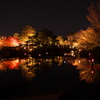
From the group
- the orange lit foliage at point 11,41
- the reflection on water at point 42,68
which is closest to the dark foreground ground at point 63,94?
the reflection on water at point 42,68

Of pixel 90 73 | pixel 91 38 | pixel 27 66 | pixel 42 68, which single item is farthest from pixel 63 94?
pixel 91 38

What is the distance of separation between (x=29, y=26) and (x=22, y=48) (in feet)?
20.6

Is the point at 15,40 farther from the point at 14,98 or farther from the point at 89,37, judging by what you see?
the point at 14,98

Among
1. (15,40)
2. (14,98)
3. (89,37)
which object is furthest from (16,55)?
(14,98)

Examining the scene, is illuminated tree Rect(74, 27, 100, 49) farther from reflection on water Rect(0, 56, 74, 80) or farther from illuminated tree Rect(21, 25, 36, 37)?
illuminated tree Rect(21, 25, 36, 37)

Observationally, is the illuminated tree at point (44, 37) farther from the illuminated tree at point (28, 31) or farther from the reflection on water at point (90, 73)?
the reflection on water at point (90, 73)

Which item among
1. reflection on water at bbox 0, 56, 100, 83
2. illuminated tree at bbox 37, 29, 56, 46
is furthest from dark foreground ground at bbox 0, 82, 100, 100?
illuminated tree at bbox 37, 29, 56, 46

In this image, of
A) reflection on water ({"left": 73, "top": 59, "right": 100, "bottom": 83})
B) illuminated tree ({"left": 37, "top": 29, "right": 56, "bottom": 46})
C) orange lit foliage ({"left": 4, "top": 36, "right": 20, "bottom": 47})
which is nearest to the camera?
reflection on water ({"left": 73, "top": 59, "right": 100, "bottom": 83})

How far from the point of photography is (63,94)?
195 inches

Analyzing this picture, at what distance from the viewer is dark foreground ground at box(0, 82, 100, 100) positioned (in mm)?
4494

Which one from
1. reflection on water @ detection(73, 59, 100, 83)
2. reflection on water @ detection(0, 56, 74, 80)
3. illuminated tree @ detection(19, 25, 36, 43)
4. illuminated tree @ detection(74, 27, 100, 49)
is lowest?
reflection on water @ detection(73, 59, 100, 83)

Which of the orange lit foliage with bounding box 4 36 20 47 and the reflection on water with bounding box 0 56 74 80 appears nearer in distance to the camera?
the reflection on water with bounding box 0 56 74 80

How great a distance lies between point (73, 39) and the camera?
164 ft

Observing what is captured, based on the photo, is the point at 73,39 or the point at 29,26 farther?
the point at 73,39
